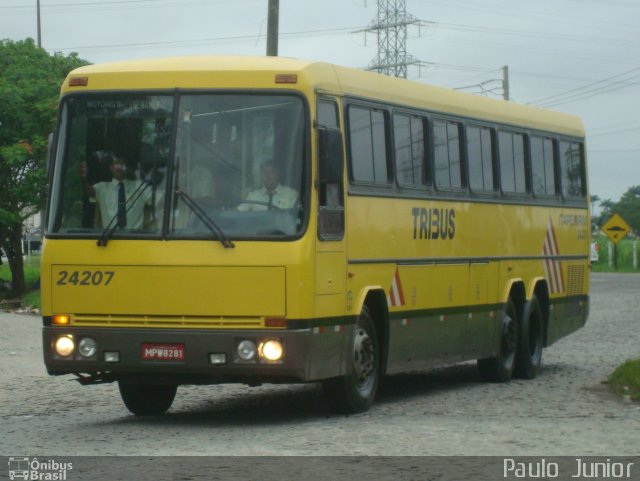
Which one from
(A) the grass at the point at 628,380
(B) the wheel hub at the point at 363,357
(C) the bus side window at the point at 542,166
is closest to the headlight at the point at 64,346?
(B) the wheel hub at the point at 363,357

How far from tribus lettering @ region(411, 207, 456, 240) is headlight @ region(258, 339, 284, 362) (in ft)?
10.9

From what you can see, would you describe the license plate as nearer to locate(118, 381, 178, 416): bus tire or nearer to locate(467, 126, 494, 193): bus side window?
locate(118, 381, 178, 416): bus tire

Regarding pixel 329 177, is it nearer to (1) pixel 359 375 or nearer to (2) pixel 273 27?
(1) pixel 359 375

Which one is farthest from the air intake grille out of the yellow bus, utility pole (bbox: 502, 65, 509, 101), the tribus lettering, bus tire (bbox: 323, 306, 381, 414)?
utility pole (bbox: 502, 65, 509, 101)

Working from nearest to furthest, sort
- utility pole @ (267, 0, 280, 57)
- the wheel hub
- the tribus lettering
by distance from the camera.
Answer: the wheel hub → the tribus lettering → utility pole @ (267, 0, 280, 57)

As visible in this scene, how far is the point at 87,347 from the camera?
13430mm

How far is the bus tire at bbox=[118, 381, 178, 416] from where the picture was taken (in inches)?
576

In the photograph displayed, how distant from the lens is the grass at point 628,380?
16297 mm

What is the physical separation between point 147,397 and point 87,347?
4.92ft

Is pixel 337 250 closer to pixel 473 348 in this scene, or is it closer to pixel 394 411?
pixel 394 411

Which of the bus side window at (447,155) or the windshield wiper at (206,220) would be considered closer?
the windshield wiper at (206,220)

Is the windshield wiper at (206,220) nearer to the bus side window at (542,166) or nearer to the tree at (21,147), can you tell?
the bus side window at (542,166)

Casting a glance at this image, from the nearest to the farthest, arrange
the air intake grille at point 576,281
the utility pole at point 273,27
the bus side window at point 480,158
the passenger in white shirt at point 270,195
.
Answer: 1. the passenger in white shirt at point 270,195
2. the bus side window at point 480,158
3. the air intake grille at point 576,281
4. the utility pole at point 273,27

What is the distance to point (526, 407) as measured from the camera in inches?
602
